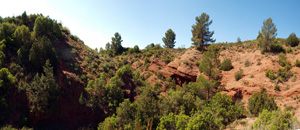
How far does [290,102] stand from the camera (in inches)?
598

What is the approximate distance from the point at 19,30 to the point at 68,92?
38.4 ft

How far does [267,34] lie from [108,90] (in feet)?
92.3

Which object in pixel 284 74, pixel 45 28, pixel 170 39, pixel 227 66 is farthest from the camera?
pixel 170 39

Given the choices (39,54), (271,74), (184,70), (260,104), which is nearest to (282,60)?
(271,74)

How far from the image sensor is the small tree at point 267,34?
76.2ft

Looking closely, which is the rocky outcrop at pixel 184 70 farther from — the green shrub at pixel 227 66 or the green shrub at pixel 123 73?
the green shrub at pixel 123 73

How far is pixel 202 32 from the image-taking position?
3503 centimetres

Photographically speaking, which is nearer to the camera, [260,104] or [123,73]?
[260,104]

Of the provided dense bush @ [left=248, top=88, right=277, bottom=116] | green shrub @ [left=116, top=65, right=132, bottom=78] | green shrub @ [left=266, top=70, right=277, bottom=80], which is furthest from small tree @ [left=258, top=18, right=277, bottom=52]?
green shrub @ [left=116, top=65, right=132, bottom=78]

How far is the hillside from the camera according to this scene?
15.4 metres

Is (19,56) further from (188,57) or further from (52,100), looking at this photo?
(188,57)

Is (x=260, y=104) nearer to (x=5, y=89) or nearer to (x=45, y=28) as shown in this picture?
(x=5, y=89)

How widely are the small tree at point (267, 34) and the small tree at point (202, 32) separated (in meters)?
11.1

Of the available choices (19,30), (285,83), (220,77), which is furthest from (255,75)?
(19,30)
